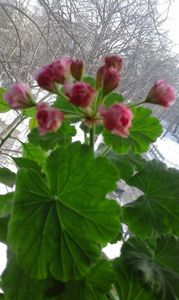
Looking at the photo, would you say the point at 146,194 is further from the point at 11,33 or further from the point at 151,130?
the point at 11,33

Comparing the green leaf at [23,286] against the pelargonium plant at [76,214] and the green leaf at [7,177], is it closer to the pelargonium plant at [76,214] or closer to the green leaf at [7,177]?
the pelargonium plant at [76,214]

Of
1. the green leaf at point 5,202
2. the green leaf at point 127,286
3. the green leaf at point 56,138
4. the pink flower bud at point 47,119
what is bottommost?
the green leaf at point 127,286

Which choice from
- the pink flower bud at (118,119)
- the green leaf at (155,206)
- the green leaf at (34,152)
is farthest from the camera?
the green leaf at (34,152)

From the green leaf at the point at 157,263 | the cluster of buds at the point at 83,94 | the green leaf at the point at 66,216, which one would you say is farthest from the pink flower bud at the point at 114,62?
the green leaf at the point at 157,263

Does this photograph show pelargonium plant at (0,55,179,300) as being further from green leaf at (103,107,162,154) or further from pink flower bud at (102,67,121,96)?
green leaf at (103,107,162,154)

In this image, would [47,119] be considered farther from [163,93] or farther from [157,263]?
[157,263]

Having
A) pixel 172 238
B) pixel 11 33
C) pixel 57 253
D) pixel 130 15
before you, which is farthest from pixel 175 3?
pixel 57 253
